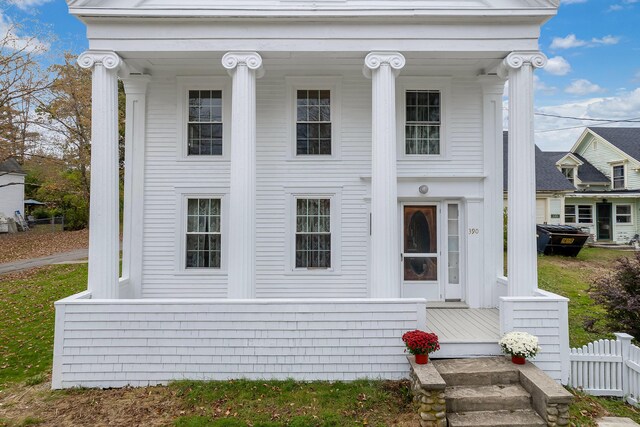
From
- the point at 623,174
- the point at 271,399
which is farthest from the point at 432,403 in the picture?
the point at 623,174

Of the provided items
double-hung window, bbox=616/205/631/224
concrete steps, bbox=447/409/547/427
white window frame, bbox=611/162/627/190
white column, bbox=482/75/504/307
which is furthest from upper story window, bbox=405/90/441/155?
white window frame, bbox=611/162/627/190

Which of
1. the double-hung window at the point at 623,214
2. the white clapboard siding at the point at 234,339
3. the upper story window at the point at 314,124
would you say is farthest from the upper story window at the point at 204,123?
the double-hung window at the point at 623,214

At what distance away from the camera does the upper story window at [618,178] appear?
941 inches

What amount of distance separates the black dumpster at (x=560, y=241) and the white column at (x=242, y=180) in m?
14.4

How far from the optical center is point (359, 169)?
7.78 metres

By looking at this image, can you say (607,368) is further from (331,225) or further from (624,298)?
(331,225)

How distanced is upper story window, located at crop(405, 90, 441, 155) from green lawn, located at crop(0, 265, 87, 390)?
789 cm

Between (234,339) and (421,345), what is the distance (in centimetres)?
272

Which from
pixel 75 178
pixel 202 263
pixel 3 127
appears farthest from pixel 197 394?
pixel 75 178

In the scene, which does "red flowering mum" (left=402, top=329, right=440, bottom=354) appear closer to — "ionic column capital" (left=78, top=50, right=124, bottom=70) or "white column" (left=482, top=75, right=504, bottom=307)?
"white column" (left=482, top=75, right=504, bottom=307)

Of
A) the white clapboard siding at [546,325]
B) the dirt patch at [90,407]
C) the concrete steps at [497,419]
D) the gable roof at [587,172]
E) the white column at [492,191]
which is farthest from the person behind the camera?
the gable roof at [587,172]

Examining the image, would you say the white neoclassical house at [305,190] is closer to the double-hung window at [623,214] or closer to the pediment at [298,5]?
the pediment at [298,5]

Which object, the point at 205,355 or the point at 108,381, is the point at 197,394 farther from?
the point at 108,381

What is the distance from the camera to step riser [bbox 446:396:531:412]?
4.62 metres
